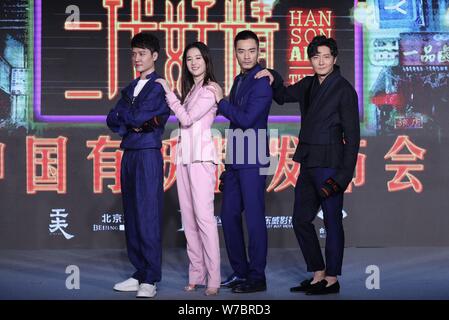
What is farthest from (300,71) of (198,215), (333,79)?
(198,215)

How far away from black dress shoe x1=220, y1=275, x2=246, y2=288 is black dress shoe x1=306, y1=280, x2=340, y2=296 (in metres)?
0.38

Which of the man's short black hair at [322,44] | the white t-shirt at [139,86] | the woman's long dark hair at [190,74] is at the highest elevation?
the man's short black hair at [322,44]

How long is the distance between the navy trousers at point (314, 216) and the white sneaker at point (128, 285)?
2.86 feet

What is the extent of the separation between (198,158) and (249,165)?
11.4 inches

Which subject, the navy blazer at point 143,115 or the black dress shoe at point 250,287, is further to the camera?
the black dress shoe at point 250,287

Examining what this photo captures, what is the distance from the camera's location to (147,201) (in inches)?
163

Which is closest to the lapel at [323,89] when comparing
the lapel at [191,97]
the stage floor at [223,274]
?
the lapel at [191,97]

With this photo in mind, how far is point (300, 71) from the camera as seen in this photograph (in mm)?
6008

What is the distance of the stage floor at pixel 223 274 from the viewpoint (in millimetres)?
4184

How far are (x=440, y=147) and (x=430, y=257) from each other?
3.01 feet

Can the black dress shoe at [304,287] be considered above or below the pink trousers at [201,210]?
below

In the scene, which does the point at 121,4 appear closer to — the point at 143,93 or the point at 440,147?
the point at 143,93

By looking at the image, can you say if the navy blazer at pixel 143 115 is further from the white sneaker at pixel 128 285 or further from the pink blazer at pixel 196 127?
the white sneaker at pixel 128 285

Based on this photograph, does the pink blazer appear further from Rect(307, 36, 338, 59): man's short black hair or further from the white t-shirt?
Rect(307, 36, 338, 59): man's short black hair
